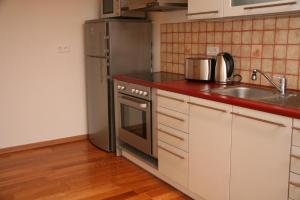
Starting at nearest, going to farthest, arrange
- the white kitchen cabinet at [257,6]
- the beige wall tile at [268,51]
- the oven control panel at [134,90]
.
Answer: the white kitchen cabinet at [257,6]
the beige wall tile at [268,51]
the oven control panel at [134,90]

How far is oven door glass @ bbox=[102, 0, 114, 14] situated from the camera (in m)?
3.43

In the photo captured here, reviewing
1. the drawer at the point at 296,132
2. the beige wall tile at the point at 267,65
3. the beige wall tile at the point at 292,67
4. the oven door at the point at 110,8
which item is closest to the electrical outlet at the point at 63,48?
the oven door at the point at 110,8

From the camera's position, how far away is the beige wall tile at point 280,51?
7.64 ft

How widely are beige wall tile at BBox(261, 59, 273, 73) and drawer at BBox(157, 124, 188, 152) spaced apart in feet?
2.61

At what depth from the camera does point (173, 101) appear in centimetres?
252

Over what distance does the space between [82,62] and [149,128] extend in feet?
4.98

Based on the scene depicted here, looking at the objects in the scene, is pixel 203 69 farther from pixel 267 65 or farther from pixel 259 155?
pixel 259 155

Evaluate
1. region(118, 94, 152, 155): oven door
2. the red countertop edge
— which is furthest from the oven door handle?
the red countertop edge

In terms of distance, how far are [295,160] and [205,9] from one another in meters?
1.33

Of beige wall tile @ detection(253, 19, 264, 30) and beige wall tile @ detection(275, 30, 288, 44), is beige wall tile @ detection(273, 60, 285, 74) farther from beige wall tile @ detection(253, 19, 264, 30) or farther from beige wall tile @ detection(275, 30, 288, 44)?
beige wall tile @ detection(253, 19, 264, 30)

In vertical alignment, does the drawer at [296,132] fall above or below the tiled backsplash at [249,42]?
below

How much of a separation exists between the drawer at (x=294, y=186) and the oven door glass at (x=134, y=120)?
1.47 m

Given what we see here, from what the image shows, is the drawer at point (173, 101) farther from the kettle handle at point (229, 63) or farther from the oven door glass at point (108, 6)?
the oven door glass at point (108, 6)

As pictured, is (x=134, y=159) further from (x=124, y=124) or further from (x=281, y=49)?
(x=281, y=49)
